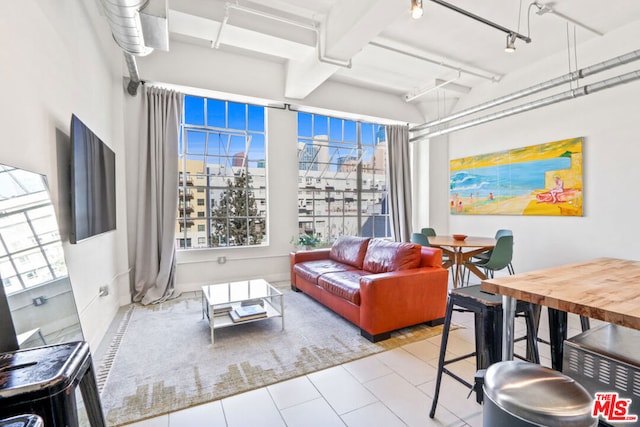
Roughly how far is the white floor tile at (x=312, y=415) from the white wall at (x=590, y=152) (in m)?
4.22

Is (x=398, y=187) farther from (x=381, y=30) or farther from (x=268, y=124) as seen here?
(x=381, y=30)

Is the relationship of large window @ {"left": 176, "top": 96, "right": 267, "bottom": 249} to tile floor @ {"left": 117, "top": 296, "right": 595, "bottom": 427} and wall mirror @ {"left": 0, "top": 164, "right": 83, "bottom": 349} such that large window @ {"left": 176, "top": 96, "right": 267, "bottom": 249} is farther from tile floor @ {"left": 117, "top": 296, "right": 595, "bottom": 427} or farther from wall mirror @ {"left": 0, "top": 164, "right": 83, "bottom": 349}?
tile floor @ {"left": 117, "top": 296, "right": 595, "bottom": 427}

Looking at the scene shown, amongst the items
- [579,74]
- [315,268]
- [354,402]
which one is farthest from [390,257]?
[579,74]

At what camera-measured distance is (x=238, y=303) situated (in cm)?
317

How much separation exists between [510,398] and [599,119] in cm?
475

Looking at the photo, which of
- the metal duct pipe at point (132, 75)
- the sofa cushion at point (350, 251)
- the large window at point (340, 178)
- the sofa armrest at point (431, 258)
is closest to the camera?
the sofa armrest at point (431, 258)

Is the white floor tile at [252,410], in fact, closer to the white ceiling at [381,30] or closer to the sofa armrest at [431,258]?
the sofa armrest at [431,258]

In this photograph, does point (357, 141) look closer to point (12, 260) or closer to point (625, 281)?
point (625, 281)

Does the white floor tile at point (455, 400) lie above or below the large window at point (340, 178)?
below

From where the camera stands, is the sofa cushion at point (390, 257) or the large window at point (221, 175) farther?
the large window at point (221, 175)

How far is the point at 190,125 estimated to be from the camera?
4562 mm

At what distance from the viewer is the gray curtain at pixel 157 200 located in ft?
13.1

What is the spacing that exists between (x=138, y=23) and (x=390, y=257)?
10.3 feet

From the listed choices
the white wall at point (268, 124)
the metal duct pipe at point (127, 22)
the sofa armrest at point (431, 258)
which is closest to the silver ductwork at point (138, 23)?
the metal duct pipe at point (127, 22)
